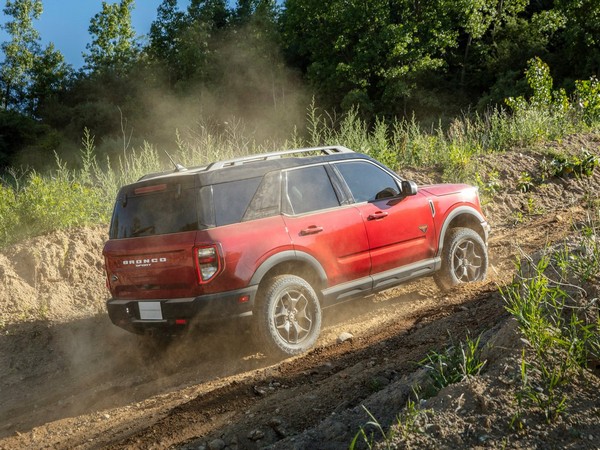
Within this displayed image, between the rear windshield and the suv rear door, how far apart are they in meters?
0.99

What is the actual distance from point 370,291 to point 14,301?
4708mm

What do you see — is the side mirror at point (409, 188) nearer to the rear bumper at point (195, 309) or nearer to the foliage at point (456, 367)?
the rear bumper at point (195, 309)

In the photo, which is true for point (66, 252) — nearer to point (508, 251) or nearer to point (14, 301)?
point (14, 301)

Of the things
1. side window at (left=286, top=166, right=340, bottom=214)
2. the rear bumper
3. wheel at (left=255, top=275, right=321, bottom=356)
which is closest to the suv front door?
side window at (left=286, top=166, right=340, bottom=214)

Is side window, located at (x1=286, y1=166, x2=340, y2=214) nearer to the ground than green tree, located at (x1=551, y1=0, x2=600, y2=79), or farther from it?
nearer to the ground

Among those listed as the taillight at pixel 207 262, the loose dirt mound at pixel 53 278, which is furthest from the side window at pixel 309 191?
the loose dirt mound at pixel 53 278

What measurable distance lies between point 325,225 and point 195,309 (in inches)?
65.1

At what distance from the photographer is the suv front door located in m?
7.49

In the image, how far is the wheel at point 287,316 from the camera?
6.37m

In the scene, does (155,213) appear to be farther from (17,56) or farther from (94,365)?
(17,56)

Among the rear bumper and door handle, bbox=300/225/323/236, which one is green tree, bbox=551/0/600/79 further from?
the rear bumper

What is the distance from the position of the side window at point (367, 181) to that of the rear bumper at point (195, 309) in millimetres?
1886

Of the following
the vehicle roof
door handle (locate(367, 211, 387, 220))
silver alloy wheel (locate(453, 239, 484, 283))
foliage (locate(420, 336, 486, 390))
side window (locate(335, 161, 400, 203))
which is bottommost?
silver alloy wheel (locate(453, 239, 484, 283))

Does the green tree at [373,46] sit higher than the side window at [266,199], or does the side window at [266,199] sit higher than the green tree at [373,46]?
the green tree at [373,46]
